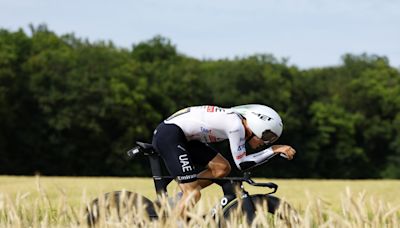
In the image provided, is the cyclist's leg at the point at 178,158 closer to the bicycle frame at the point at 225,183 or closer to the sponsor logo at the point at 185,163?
the sponsor logo at the point at 185,163

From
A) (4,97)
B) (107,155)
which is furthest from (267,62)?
(4,97)

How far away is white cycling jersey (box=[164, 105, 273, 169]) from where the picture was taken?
23.4 feet

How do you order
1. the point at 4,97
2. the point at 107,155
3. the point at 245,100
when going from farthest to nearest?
the point at 245,100, the point at 107,155, the point at 4,97

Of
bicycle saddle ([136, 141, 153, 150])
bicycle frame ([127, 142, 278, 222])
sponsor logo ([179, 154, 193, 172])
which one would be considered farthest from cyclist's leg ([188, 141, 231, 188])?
bicycle saddle ([136, 141, 153, 150])

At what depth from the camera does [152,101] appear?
69.2 m

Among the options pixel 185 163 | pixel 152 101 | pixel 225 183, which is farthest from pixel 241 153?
pixel 152 101

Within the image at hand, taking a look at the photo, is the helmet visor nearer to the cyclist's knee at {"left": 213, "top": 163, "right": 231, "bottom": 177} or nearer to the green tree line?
the cyclist's knee at {"left": 213, "top": 163, "right": 231, "bottom": 177}

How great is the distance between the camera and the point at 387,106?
7744 cm

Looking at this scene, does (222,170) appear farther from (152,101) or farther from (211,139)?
(152,101)

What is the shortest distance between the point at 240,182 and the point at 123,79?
62.4m

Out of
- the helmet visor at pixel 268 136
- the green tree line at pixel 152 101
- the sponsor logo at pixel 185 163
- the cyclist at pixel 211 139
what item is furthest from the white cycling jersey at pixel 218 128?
the green tree line at pixel 152 101

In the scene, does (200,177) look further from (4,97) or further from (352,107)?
(352,107)

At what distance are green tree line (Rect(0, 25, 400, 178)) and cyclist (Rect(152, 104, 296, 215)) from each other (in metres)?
54.6

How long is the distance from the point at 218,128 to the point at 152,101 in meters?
62.1
